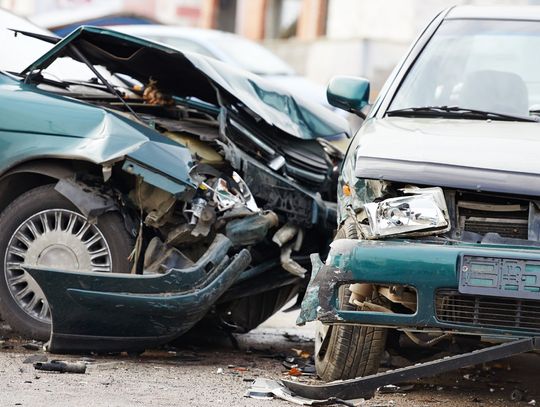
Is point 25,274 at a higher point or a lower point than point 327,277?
lower

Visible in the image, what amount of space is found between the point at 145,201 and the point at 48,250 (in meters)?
0.54

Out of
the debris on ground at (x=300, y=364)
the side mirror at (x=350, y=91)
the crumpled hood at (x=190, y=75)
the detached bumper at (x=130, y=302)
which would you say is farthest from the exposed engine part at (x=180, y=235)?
the side mirror at (x=350, y=91)

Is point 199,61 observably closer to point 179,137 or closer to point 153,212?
point 179,137

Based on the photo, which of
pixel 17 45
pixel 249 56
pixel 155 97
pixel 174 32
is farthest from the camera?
pixel 249 56

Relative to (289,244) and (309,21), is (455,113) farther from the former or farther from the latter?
(309,21)

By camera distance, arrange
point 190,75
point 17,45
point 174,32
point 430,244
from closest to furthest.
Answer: point 430,244 < point 190,75 < point 17,45 < point 174,32

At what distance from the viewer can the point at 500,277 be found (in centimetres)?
478

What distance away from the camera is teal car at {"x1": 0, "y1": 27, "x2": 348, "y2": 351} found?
235 inches

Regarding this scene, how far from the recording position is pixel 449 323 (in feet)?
16.1

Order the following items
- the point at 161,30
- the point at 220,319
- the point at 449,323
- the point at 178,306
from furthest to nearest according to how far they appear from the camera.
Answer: the point at 161,30 → the point at 220,319 → the point at 178,306 → the point at 449,323

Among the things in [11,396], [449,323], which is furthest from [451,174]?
[11,396]

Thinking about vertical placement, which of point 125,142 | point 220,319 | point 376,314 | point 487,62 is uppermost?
point 487,62

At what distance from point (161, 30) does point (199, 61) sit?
413 inches

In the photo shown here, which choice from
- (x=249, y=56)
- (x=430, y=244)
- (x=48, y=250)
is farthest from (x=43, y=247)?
(x=249, y=56)
